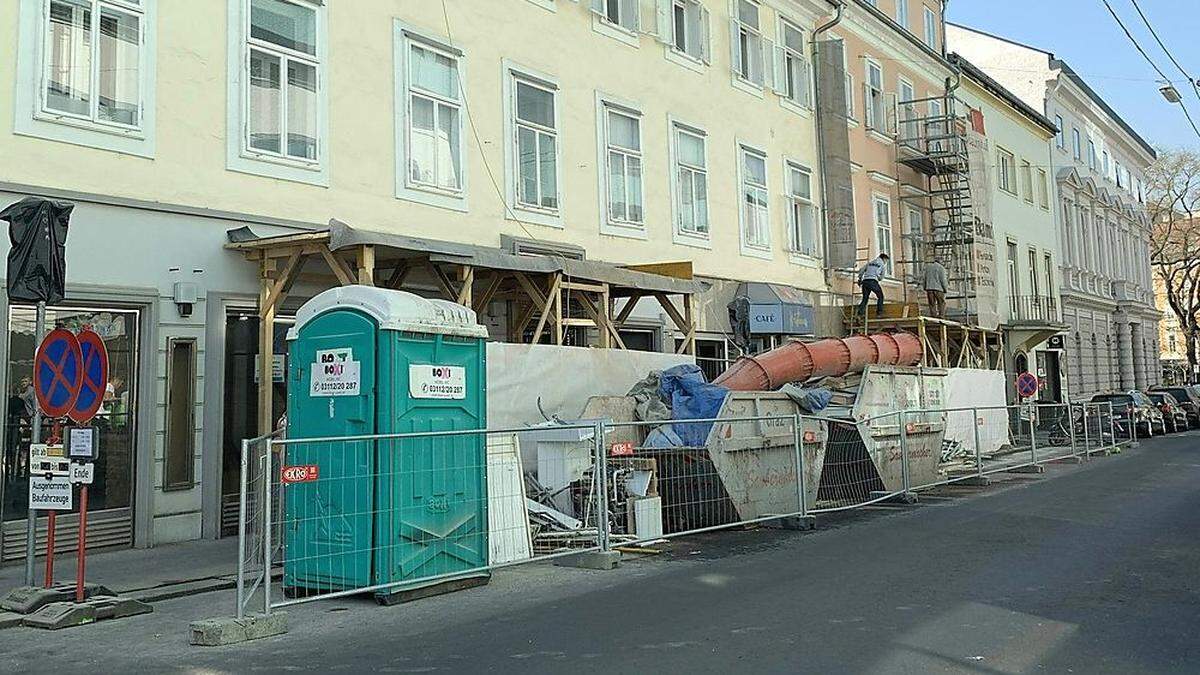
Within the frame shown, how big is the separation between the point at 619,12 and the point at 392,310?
12.0 m

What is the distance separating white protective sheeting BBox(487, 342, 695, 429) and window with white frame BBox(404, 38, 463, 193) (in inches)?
121

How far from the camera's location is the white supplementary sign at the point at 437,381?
859 cm

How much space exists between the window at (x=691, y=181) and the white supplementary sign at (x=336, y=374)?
12010 mm

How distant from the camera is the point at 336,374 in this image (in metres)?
8.57

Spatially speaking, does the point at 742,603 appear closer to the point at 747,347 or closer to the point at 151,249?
the point at 151,249

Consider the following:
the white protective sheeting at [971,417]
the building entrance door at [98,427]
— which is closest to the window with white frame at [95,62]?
the building entrance door at [98,427]

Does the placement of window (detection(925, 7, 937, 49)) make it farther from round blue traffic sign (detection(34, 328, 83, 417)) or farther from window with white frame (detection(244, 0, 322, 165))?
round blue traffic sign (detection(34, 328, 83, 417))

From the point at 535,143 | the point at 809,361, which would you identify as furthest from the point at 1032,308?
the point at 535,143

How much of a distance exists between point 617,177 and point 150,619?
39.8 ft

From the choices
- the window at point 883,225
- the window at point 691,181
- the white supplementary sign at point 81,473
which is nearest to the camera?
the white supplementary sign at point 81,473

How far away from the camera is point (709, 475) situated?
456 inches

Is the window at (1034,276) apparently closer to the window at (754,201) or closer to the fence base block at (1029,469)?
the window at (754,201)

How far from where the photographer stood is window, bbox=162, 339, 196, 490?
11.7 meters

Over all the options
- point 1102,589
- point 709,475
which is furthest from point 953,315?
point 1102,589
